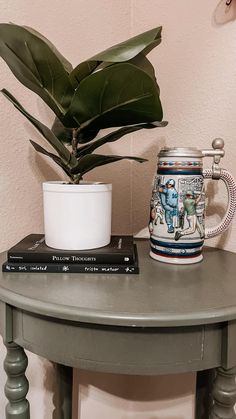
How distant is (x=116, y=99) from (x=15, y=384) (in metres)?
0.54

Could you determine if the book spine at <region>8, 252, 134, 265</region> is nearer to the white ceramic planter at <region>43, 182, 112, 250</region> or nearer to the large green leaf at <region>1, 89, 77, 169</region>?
the white ceramic planter at <region>43, 182, 112, 250</region>

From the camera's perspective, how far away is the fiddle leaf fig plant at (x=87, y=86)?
518 millimetres

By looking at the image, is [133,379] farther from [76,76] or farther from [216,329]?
[76,76]

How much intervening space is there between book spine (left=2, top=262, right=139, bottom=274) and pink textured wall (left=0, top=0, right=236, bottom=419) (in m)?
0.26

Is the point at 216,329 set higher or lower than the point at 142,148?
lower

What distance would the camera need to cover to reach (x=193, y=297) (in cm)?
50

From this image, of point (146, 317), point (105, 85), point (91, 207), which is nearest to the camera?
point (146, 317)

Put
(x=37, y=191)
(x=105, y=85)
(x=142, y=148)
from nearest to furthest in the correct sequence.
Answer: (x=105, y=85)
(x=37, y=191)
(x=142, y=148)

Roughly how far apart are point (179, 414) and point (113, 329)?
2.42 feet

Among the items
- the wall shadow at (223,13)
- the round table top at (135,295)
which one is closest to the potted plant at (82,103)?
the round table top at (135,295)

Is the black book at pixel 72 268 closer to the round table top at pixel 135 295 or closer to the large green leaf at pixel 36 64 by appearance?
the round table top at pixel 135 295

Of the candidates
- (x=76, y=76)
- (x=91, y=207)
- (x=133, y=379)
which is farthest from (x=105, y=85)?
→ (x=133, y=379)

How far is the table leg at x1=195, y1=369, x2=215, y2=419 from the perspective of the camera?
2.82ft

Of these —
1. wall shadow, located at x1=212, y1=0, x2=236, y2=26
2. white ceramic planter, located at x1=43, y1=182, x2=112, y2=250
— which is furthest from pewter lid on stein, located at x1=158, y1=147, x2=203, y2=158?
wall shadow, located at x1=212, y1=0, x2=236, y2=26
